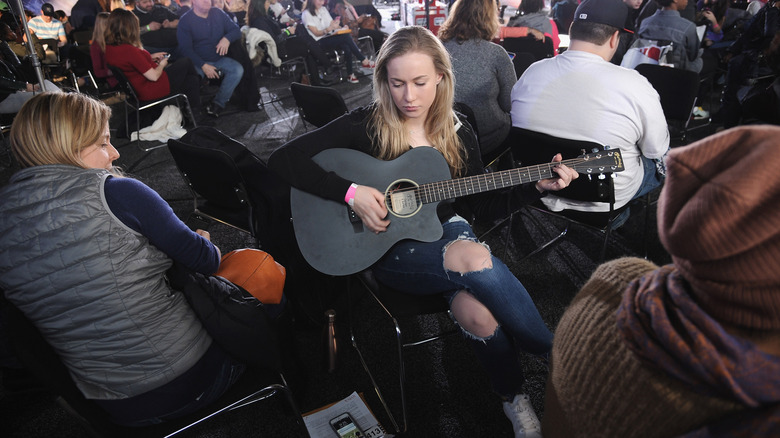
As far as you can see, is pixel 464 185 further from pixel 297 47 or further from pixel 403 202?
pixel 297 47

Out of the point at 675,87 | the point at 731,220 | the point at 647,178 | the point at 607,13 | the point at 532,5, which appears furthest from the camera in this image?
the point at 532,5

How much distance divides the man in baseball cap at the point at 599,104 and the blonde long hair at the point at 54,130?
2.02 metres

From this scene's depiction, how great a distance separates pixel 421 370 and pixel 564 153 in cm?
125

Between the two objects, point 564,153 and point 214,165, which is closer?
point 564,153

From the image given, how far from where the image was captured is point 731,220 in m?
0.56

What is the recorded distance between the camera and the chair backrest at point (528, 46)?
4.45 m

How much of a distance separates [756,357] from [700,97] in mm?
5670

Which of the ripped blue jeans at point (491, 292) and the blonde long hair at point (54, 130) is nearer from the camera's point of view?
the blonde long hair at point (54, 130)

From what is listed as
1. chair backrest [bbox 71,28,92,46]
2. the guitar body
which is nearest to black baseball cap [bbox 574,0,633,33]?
the guitar body

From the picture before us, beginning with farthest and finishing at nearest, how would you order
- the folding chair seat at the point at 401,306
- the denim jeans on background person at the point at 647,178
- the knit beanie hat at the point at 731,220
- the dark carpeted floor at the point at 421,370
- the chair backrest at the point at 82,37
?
1. the chair backrest at the point at 82,37
2. the denim jeans on background person at the point at 647,178
3. the dark carpeted floor at the point at 421,370
4. the folding chair seat at the point at 401,306
5. the knit beanie hat at the point at 731,220

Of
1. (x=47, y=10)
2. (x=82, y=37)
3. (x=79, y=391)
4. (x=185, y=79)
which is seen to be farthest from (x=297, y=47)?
(x=79, y=391)

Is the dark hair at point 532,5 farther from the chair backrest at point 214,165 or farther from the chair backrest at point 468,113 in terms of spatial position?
the chair backrest at point 214,165

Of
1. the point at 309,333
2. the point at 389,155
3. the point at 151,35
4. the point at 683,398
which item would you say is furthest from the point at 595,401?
the point at 151,35

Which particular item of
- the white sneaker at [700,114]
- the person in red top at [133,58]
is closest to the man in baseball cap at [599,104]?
the white sneaker at [700,114]
